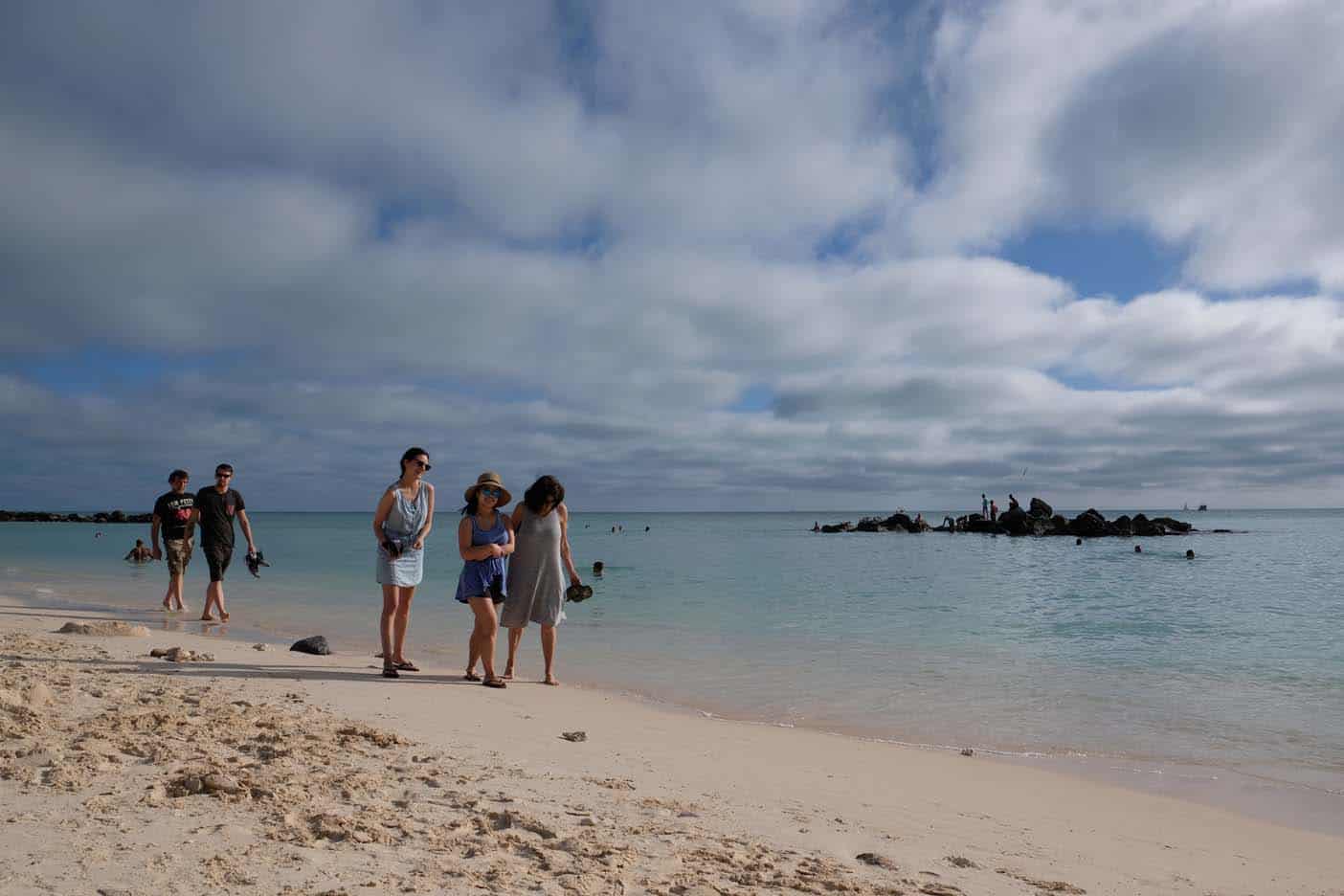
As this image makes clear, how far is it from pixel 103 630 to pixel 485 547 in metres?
5.65

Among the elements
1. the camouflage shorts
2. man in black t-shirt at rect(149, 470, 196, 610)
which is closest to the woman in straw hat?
man in black t-shirt at rect(149, 470, 196, 610)

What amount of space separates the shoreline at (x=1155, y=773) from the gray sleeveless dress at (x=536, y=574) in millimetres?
1067

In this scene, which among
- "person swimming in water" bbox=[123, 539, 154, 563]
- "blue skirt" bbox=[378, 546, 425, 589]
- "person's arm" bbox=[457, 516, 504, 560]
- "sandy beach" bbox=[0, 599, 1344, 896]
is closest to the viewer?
"sandy beach" bbox=[0, 599, 1344, 896]

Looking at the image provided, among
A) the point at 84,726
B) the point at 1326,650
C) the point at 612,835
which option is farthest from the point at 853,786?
the point at 1326,650

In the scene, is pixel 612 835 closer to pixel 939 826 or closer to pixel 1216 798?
pixel 939 826

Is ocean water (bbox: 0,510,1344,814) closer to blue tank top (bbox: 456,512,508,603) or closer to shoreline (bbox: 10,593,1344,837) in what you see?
shoreline (bbox: 10,593,1344,837)

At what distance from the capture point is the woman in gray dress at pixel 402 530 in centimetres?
707

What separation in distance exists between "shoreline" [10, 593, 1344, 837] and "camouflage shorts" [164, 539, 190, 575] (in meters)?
5.62

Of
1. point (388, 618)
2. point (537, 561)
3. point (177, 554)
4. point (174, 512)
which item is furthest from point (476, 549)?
point (177, 554)

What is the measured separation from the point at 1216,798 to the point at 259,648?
8.96 m

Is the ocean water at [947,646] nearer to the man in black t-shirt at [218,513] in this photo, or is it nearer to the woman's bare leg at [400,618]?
the man in black t-shirt at [218,513]

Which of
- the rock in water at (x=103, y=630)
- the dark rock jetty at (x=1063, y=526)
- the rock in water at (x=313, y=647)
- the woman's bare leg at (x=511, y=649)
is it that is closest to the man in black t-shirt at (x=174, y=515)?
the rock in water at (x=103, y=630)

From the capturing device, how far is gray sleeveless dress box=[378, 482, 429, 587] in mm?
7082

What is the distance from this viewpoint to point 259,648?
8891 millimetres
